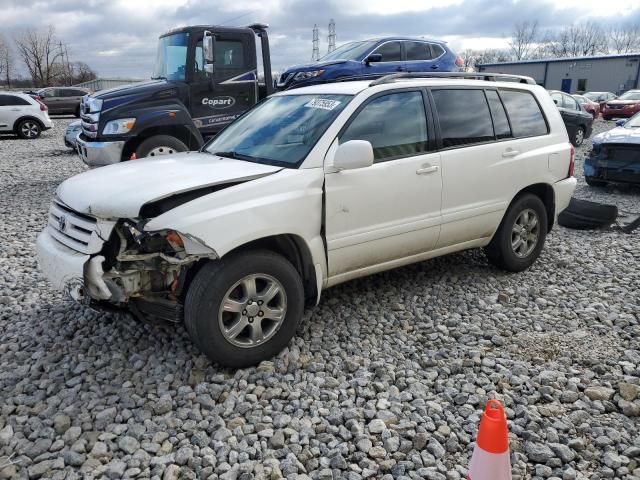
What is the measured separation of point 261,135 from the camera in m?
4.28

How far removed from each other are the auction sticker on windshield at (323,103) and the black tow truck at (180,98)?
15.4 feet

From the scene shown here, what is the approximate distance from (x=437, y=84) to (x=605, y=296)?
2.38m

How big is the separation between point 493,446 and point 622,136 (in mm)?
8861

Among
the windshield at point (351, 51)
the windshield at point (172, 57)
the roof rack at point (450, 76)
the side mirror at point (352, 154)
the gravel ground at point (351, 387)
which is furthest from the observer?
the windshield at point (351, 51)

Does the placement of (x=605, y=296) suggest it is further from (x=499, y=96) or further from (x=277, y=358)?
(x=277, y=358)

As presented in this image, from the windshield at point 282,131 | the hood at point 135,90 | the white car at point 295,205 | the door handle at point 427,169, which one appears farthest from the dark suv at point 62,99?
the door handle at point 427,169

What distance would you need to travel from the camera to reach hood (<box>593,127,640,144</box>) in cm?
898

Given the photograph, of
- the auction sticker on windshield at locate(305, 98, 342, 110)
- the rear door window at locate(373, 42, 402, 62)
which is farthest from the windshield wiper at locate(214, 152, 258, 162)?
the rear door window at locate(373, 42, 402, 62)

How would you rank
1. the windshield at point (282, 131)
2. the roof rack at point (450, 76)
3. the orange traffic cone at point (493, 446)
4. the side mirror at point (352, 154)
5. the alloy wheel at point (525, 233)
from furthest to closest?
the alloy wheel at point (525, 233), the roof rack at point (450, 76), the windshield at point (282, 131), the side mirror at point (352, 154), the orange traffic cone at point (493, 446)

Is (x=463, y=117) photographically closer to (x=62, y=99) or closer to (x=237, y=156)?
(x=237, y=156)

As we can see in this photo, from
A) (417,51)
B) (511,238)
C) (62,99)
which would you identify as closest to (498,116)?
(511,238)

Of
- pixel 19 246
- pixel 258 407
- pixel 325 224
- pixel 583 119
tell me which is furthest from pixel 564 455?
pixel 583 119

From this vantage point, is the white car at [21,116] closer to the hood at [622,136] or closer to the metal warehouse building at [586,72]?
the hood at [622,136]

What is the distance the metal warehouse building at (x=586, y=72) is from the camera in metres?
43.8
